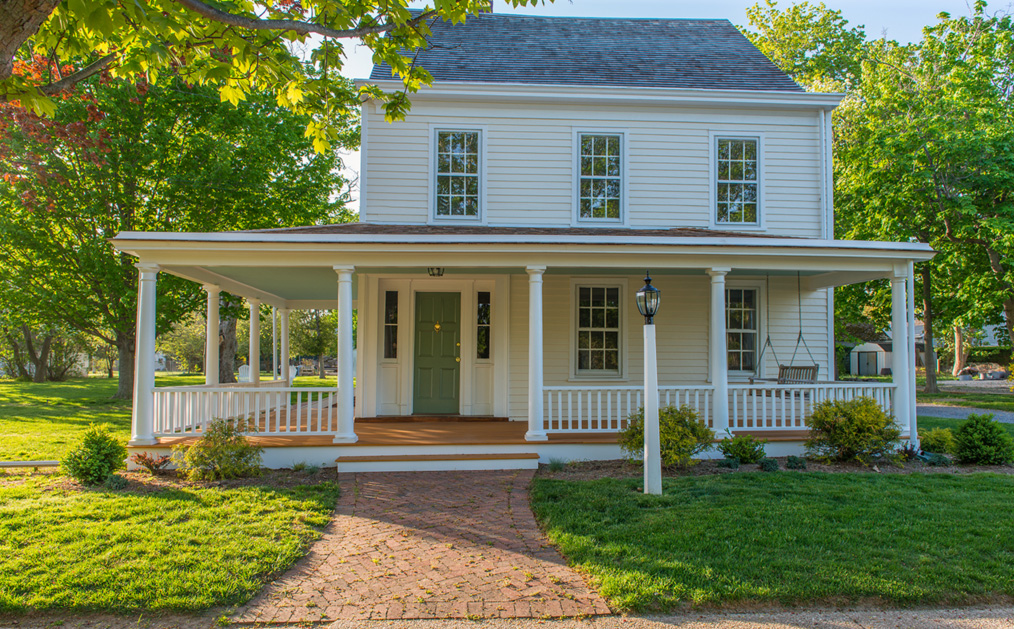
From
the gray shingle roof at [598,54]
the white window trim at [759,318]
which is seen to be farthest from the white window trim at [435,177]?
the white window trim at [759,318]

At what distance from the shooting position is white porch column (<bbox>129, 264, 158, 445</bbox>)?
761 cm

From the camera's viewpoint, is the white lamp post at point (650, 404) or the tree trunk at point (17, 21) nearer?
the tree trunk at point (17, 21)

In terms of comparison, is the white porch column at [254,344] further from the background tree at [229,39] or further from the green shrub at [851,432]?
the green shrub at [851,432]

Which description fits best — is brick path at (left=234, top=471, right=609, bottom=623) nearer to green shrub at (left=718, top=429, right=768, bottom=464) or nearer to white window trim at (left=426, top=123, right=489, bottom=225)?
green shrub at (left=718, top=429, right=768, bottom=464)

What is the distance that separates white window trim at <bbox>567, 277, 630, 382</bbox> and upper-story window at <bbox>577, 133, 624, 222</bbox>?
1086 millimetres

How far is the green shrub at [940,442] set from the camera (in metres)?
8.16

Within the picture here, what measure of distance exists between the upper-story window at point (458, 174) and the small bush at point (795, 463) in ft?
19.6

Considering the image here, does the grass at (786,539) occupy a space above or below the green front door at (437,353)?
below

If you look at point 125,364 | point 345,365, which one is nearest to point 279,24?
point 345,365

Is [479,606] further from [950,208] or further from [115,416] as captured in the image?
[950,208]

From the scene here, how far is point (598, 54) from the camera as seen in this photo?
458 inches

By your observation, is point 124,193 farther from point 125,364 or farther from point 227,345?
point 227,345

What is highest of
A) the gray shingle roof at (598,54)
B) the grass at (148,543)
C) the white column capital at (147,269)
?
the gray shingle roof at (598,54)

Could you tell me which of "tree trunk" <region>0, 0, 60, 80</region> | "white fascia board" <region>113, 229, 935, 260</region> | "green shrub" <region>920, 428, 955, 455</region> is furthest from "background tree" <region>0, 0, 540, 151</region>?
"green shrub" <region>920, 428, 955, 455</region>
